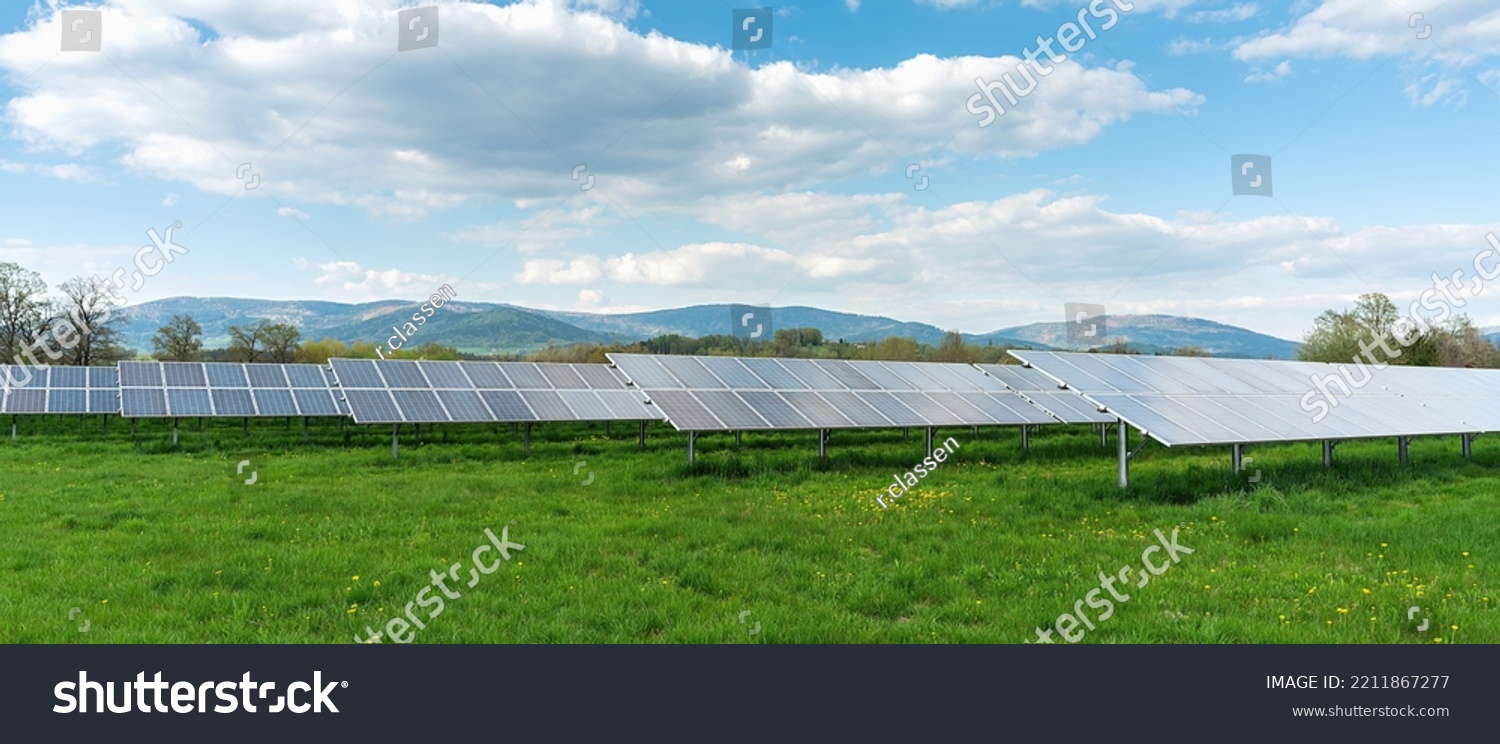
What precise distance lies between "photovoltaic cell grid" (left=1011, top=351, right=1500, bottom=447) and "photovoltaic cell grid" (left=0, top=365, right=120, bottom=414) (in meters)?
29.3

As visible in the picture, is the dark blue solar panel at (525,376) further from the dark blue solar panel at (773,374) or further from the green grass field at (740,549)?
the green grass field at (740,549)

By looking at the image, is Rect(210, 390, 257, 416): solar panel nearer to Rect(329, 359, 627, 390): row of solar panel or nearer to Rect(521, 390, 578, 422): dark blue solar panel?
Rect(329, 359, 627, 390): row of solar panel

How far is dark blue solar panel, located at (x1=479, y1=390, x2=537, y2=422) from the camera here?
83.9ft

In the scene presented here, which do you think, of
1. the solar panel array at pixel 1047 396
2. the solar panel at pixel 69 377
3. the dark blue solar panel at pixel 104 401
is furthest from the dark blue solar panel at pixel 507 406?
the solar panel array at pixel 1047 396

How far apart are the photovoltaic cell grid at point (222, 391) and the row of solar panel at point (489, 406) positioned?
2.20 meters

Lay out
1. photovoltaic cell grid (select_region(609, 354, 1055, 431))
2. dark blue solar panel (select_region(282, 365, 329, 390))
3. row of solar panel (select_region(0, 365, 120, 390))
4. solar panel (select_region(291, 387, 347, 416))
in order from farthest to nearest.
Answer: dark blue solar panel (select_region(282, 365, 329, 390))
row of solar panel (select_region(0, 365, 120, 390))
solar panel (select_region(291, 387, 347, 416))
photovoltaic cell grid (select_region(609, 354, 1055, 431))

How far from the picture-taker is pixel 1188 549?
11914 mm

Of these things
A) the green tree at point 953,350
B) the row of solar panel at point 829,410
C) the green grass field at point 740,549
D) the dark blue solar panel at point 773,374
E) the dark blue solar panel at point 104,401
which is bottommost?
the green grass field at point 740,549

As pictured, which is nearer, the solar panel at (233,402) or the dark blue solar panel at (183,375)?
the solar panel at (233,402)

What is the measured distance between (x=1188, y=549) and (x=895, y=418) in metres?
11.1

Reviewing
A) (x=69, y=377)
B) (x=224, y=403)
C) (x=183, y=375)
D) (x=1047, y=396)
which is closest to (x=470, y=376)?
(x=224, y=403)

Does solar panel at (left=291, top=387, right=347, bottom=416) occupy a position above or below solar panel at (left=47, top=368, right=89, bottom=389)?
below

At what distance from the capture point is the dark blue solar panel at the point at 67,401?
27.8 meters

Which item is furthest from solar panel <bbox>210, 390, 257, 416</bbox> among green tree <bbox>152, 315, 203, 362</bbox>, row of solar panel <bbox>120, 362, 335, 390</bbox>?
green tree <bbox>152, 315, 203, 362</bbox>
